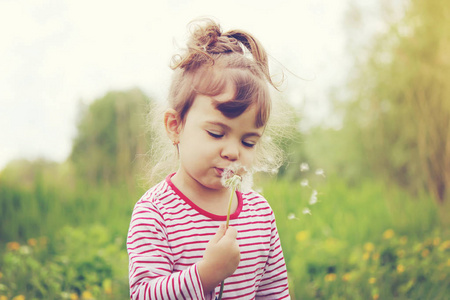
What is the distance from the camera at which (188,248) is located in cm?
154

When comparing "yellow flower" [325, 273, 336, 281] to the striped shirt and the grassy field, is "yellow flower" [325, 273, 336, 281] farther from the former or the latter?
the striped shirt

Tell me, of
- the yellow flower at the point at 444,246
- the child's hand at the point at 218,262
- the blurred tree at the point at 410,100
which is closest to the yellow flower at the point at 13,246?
the child's hand at the point at 218,262

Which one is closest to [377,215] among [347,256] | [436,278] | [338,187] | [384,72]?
[338,187]

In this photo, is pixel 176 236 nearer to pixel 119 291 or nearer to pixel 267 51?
pixel 267 51

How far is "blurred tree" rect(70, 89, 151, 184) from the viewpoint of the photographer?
6273 mm

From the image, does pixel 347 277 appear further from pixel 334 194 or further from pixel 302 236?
pixel 334 194

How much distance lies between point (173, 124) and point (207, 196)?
0.96 feet

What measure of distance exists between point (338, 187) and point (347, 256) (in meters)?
1.85

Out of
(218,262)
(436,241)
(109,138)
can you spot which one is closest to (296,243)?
(436,241)

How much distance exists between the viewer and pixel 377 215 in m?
4.67

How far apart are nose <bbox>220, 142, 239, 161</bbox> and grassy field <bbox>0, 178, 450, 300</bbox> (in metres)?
0.60

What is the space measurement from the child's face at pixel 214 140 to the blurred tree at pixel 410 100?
4.67 metres

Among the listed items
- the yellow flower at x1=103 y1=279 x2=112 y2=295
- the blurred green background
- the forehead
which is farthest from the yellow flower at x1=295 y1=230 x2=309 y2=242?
the forehead

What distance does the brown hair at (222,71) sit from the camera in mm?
1565
